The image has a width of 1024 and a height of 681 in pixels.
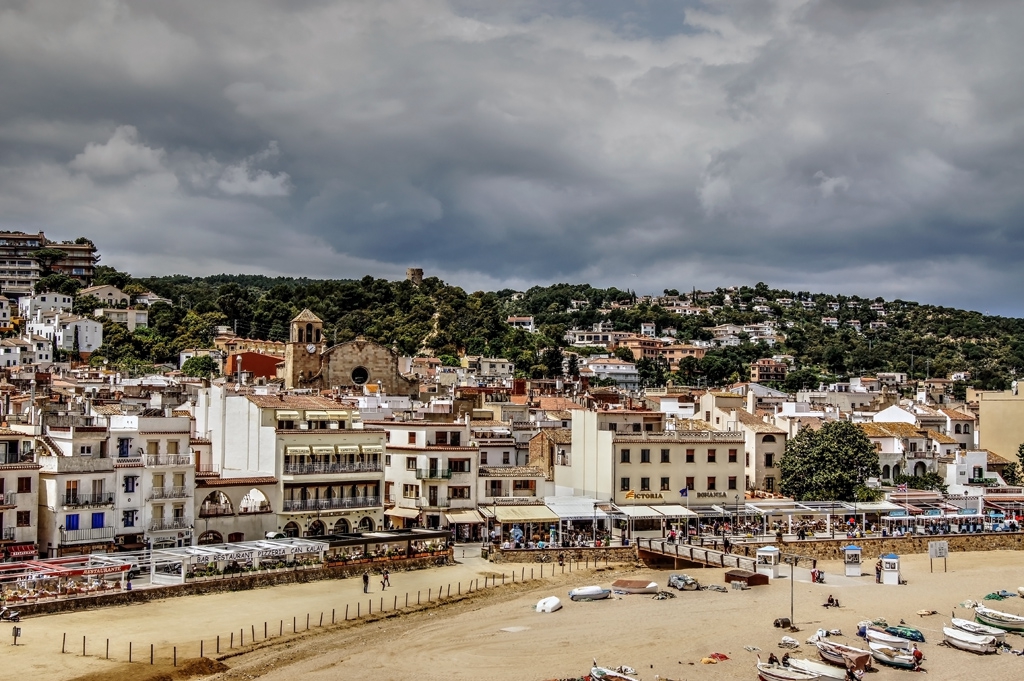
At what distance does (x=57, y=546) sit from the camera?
160 ft

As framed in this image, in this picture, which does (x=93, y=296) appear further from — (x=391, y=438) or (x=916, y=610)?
Result: (x=916, y=610)

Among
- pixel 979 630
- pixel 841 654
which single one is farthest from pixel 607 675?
pixel 979 630

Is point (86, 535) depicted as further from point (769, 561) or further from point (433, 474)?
point (769, 561)

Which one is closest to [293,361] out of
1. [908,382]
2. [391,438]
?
[391,438]

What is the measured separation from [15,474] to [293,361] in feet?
213

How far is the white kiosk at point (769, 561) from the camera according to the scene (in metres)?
56.5

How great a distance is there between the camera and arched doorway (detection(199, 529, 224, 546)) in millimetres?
54344

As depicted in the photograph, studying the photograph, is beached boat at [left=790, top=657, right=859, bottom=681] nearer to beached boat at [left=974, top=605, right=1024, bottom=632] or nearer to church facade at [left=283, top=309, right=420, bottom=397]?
beached boat at [left=974, top=605, right=1024, bottom=632]

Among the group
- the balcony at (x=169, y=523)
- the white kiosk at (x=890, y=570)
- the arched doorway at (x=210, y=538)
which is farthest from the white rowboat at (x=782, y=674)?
the balcony at (x=169, y=523)

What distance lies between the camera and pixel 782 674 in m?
37.2

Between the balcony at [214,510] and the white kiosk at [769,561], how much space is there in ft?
89.0

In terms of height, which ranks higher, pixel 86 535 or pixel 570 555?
pixel 86 535

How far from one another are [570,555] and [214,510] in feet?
61.6

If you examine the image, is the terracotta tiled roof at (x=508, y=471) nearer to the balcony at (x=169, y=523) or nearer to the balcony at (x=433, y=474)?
the balcony at (x=433, y=474)
